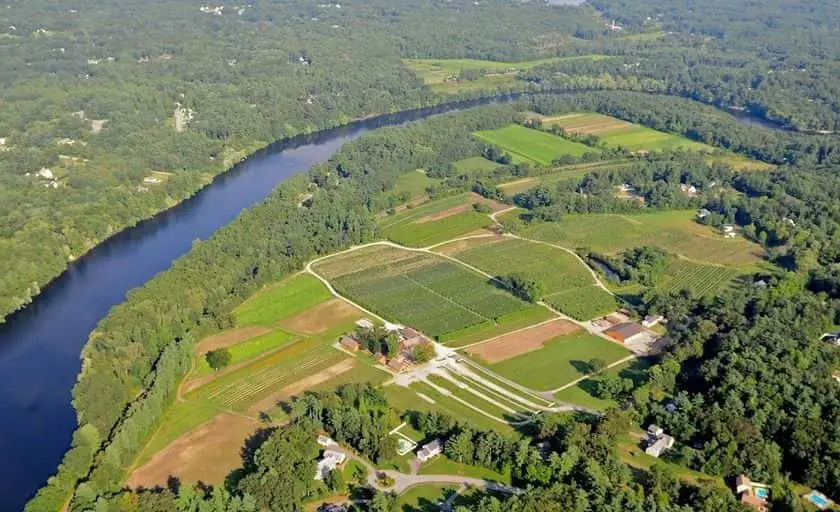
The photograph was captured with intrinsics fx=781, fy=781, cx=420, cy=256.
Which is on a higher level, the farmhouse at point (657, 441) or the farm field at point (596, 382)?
the farmhouse at point (657, 441)

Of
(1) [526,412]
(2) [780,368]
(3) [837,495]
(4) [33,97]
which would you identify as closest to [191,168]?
(4) [33,97]

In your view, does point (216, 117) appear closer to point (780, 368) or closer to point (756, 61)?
point (780, 368)

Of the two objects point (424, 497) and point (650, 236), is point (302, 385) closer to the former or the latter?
point (424, 497)

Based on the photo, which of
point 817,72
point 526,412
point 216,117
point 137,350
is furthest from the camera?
point 817,72

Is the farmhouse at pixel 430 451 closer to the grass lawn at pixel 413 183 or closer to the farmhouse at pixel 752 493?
the farmhouse at pixel 752 493

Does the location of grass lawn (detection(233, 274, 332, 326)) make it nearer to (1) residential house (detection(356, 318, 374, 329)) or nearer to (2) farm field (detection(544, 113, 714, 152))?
(1) residential house (detection(356, 318, 374, 329))

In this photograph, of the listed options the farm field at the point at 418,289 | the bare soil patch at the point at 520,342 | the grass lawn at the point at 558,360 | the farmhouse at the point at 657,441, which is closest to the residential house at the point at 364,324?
the farm field at the point at 418,289
